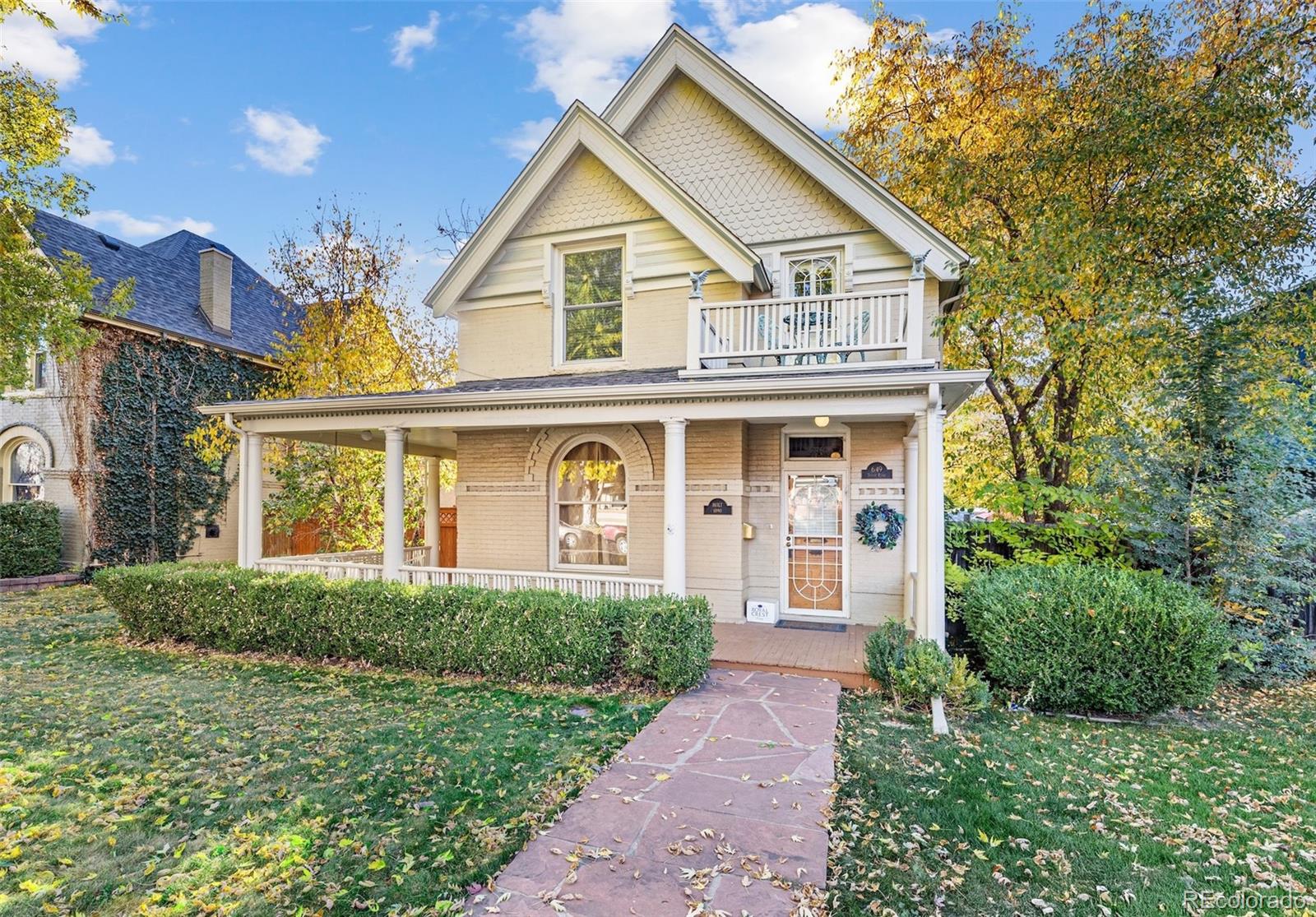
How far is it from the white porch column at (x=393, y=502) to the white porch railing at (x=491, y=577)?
0.65 feet

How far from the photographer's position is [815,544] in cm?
941

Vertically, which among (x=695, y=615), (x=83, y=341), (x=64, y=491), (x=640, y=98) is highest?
(x=640, y=98)

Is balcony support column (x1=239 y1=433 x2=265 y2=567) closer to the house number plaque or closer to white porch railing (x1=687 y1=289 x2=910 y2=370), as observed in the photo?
white porch railing (x1=687 y1=289 x2=910 y2=370)

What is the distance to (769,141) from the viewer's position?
32.2ft

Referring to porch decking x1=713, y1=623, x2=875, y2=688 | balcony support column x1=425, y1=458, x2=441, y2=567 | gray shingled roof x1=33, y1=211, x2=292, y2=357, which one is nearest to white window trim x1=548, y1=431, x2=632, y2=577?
porch decking x1=713, y1=623, x2=875, y2=688

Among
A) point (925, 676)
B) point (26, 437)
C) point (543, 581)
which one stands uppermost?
point (26, 437)

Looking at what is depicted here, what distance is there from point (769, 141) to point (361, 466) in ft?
35.3

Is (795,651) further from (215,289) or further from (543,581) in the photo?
(215,289)

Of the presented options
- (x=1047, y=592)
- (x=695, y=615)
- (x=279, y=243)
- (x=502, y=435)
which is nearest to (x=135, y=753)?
(x=695, y=615)

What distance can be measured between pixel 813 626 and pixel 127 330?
16447 mm

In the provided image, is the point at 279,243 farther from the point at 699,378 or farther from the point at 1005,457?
the point at 1005,457

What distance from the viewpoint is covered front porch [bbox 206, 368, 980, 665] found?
7555 mm

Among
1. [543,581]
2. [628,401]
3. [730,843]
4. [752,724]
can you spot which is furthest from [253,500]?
[730,843]

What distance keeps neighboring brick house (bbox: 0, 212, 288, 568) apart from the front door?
1439 cm
